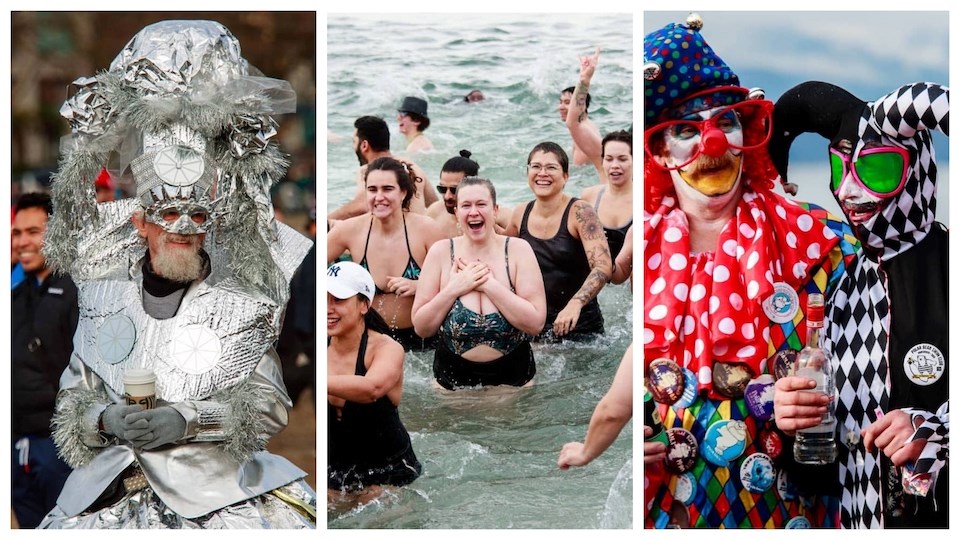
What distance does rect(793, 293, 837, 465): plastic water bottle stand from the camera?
13.3 feet

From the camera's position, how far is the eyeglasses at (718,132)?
162 inches

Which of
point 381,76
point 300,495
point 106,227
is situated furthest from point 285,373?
point 381,76

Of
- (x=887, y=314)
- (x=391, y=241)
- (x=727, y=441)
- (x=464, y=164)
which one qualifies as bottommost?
(x=727, y=441)

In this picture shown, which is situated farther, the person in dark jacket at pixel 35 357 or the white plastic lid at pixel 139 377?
the person in dark jacket at pixel 35 357

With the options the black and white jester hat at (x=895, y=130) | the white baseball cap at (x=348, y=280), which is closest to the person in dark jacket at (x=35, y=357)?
the white baseball cap at (x=348, y=280)

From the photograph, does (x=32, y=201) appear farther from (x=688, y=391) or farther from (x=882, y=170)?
(x=882, y=170)

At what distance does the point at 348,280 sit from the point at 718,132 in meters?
1.31

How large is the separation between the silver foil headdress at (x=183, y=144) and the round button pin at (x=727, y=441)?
1500 mm

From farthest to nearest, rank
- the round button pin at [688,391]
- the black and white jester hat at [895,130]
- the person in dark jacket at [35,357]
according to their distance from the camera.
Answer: the person in dark jacket at [35,357]
the round button pin at [688,391]
the black and white jester hat at [895,130]

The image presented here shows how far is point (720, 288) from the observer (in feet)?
13.5

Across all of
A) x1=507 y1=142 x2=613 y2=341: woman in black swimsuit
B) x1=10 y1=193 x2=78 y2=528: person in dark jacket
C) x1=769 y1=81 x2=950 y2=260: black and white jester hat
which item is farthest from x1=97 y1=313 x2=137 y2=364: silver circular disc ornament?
x1=769 y1=81 x2=950 y2=260: black and white jester hat

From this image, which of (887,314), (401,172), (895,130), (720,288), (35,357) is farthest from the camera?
(35,357)

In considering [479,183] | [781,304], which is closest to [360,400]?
[479,183]

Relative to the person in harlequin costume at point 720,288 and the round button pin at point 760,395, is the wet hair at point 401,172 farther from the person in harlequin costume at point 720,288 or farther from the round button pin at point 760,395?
the round button pin at point 760,395
